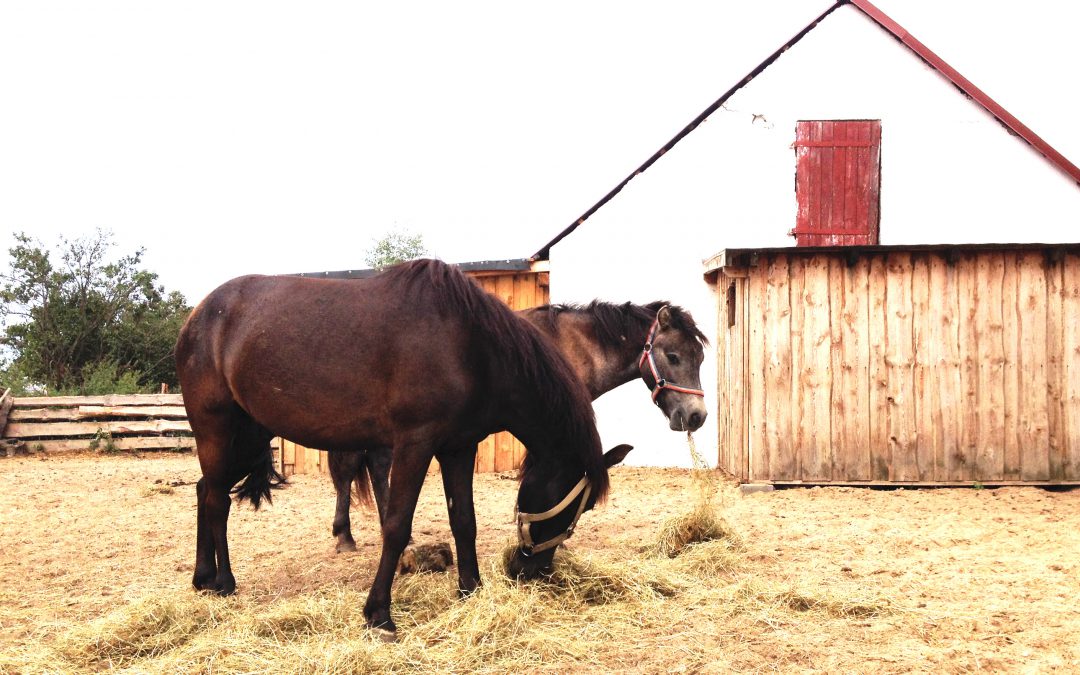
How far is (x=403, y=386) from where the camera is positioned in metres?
3.85

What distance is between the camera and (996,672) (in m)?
3.25

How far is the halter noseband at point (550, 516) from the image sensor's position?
414 centimetres

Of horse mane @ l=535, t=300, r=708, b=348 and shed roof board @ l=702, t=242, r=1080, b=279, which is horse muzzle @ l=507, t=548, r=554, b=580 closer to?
horse mane @ l=535, t=300, r=708, b=348

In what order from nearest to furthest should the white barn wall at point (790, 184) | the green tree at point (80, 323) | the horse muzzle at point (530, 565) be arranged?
1. the horse muzzle at point (530, 565)
2. the white barn wall at point (790, 184)
3. the green tree at point (80, 323)

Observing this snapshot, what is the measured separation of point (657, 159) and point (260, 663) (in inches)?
335

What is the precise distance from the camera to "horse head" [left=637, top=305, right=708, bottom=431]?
5.88 meters

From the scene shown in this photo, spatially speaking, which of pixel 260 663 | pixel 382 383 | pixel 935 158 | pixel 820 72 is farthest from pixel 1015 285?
pixel 260 663

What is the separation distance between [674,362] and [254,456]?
297cm

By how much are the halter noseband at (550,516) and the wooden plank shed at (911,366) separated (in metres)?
4.65

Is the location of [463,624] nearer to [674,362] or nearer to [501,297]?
[674,362]

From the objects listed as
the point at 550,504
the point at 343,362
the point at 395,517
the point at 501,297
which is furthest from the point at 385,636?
the point at 501,297

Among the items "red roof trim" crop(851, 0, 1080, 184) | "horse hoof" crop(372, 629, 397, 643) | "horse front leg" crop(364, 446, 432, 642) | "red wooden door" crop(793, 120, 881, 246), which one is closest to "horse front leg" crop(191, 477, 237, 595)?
"horse front leg" crop(364, 446, 432, 642)

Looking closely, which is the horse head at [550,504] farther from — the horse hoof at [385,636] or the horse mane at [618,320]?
the horse mane at [618,320]

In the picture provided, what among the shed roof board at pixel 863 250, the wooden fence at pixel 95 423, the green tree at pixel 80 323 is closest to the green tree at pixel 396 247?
→ the green tree at pixel 80 323
